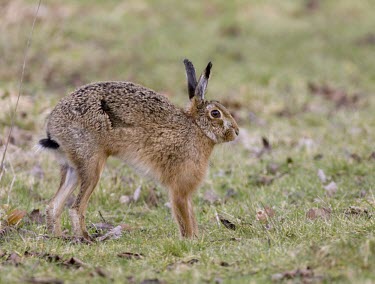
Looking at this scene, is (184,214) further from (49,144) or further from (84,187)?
(49,144)

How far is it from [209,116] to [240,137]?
3972 millimetres

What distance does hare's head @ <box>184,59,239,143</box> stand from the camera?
6.94 metres

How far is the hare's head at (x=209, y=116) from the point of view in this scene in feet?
22.8

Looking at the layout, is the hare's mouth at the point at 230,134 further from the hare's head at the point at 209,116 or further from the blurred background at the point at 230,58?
the blurred background at the point at 230,58

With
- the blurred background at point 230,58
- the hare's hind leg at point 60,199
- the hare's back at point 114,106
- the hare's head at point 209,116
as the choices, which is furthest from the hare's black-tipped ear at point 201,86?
the blurred background at point 230,58

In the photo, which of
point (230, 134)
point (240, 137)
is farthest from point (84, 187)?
point (240, 137)

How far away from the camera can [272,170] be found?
884 cm

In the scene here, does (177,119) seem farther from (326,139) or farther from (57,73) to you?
(57,73)

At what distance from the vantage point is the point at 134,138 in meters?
6.64

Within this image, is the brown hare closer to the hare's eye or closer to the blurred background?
the hare's eye

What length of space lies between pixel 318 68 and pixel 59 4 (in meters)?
6.80

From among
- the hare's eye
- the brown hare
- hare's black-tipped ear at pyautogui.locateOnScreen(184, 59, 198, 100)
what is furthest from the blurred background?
the hare's eye

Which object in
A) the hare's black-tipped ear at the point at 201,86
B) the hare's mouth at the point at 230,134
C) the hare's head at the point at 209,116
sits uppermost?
the hare's black-tipped ear at the point at 201,86

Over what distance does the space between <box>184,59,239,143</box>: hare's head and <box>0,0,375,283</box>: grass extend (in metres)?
0.74
